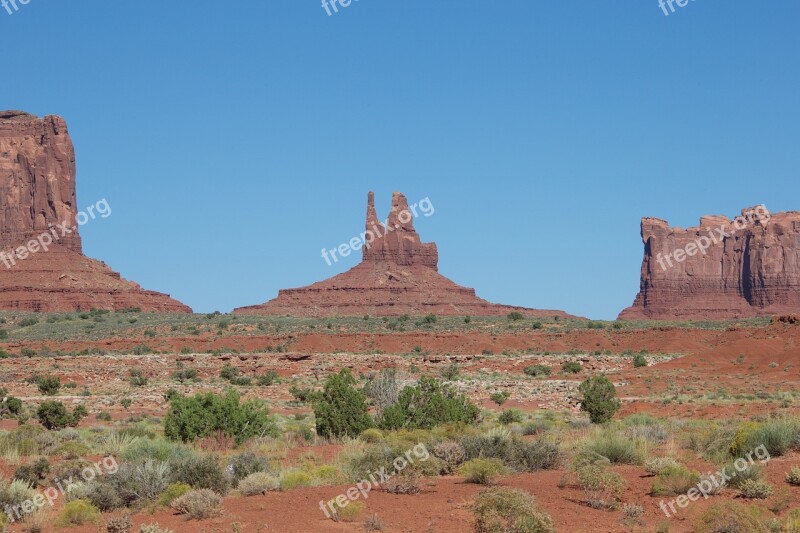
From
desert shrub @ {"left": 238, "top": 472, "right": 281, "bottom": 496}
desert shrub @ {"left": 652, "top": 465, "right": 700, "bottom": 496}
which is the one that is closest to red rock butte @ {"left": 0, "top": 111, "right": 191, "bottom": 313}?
desert shrub @ {"left": 238, "top": 472, "right": 281, "bottom": 496}

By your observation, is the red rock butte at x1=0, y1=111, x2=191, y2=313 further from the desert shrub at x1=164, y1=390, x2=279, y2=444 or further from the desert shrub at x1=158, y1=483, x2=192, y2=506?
the desert shrub at x1=158, y1=483, x2=192, y2=506

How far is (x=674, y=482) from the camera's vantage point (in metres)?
13.4

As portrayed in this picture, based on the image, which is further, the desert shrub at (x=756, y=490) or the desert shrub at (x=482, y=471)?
the desert shrub at (x=482, y=471)

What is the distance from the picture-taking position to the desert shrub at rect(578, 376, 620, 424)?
89.9ft

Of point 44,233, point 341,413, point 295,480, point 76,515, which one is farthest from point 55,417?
point 44,233

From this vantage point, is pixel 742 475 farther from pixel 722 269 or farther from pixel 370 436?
pixel 722 269

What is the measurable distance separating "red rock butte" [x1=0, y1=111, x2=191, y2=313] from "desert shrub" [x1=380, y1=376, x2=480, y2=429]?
92520 millimetres

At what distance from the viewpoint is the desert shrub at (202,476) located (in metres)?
14.1

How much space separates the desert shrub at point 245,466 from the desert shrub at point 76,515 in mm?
2747

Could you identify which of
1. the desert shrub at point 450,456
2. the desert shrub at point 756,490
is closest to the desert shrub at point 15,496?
the desert shrub at point 450,456

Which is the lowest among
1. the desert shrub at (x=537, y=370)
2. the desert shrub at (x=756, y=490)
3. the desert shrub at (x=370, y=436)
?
the desert shrub at (x=756, y=490)

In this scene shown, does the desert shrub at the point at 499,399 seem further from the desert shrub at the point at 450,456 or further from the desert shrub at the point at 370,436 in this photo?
the desert shrub at the point at 450,456

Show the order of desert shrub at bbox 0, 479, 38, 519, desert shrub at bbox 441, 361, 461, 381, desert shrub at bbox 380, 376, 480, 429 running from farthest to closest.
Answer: desert shrub at bbox 441, 361, 461, 381 < desert shrub at bbox 380, 376, 480, 429 < desert shrub at bbox 0, 479, 38, 519

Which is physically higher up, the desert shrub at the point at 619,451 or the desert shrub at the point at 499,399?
the desert shrub at the point at 499,399
